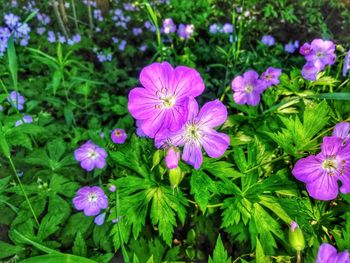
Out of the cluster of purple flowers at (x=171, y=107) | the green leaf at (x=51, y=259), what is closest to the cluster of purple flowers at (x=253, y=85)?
the cluster of purple flowers at (x=171, y=107)

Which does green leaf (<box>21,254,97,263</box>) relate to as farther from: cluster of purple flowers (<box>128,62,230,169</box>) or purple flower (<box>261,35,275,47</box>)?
purple flower (<box>261,35,275,47</box>)

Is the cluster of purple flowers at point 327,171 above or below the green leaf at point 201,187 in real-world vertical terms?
above

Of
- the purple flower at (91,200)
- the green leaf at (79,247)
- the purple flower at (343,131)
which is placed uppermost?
the purple flower at (343,131)

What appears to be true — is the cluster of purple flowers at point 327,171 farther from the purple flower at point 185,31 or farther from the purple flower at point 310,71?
the purple flower at point 185,31

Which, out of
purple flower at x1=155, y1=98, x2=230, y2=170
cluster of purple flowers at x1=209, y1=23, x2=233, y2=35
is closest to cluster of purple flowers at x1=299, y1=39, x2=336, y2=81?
purple flower at x1=155, y1=98, x2=230, y2=170

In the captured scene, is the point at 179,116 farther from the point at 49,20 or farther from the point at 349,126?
the point at 49,20

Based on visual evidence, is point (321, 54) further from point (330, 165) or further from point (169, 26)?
point (169, 26)
